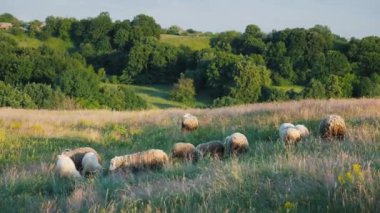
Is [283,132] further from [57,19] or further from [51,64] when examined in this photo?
[57,19]

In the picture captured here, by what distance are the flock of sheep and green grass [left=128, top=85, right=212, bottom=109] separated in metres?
53.7

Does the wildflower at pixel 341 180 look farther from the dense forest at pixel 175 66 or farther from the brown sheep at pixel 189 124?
the dense forest at pixel 175 66

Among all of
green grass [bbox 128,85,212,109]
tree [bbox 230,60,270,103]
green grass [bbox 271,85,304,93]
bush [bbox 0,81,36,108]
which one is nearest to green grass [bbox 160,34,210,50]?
green grass [bbox 128,85,212,109]

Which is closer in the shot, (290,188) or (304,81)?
(290,188)

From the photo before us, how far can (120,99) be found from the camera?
62.4 metres

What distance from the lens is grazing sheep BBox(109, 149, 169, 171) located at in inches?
306

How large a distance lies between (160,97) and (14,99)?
75.3 ft

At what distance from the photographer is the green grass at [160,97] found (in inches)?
2596

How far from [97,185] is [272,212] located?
8.73 ft

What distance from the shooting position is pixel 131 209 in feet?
15.3

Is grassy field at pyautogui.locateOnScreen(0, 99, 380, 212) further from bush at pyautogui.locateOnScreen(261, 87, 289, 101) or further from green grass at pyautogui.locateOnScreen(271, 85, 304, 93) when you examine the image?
green grass at pyautogui.locateOnScreen(271, 85, 304, 93)

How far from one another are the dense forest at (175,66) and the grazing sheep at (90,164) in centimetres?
3904

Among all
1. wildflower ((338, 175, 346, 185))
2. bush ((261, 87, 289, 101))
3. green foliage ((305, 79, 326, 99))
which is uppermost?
wildflower ((338, 175, 346, 185))

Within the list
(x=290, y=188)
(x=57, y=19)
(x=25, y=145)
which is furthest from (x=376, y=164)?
(x=57, y=19)
